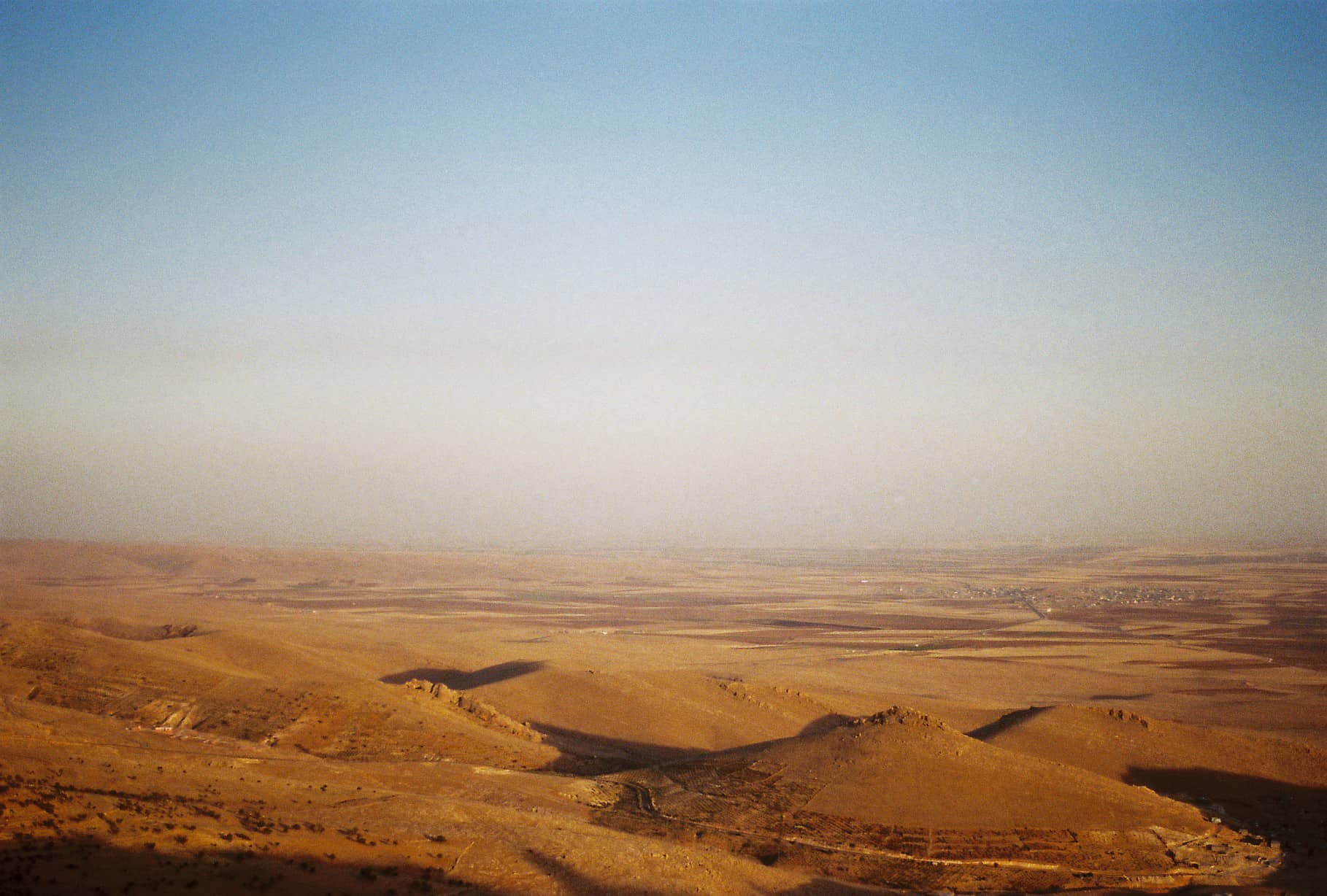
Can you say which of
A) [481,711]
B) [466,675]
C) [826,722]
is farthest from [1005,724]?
[466,675]

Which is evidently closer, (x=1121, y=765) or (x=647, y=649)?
(x=1121, y=765)

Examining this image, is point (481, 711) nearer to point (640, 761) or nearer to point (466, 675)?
point (640, 761)

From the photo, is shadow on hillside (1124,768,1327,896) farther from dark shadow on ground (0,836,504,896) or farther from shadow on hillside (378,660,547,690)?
shadow on hillside (378,660,547,690)

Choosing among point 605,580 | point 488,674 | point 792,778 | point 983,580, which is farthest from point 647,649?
point 983,580

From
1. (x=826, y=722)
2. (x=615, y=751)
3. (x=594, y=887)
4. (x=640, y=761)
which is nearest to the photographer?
(x=594, y=887)

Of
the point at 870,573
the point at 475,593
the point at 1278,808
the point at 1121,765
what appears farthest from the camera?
the point at 870,573

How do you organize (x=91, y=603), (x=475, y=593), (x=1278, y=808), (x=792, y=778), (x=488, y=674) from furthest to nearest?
(x=475, y=593), (x=91, y=603), (x=488, y=674), (x=1278, y=808), (x=792, y=778)

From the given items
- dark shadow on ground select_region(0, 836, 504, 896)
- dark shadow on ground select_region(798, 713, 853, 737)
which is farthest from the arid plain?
dark shadow on ground select_region(798, 713, 853, 737)

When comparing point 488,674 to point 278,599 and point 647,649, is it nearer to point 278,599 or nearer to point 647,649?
point 647,649
